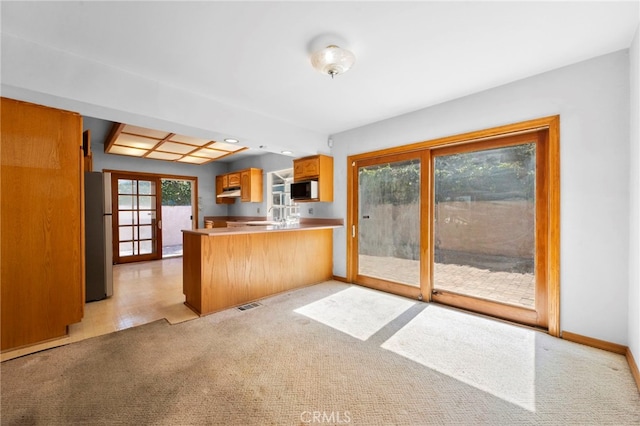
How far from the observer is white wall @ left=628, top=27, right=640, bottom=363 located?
6.20 ft

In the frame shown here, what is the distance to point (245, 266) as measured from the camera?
3.38m

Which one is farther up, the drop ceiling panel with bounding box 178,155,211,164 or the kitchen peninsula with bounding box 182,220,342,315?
the drop ceiling panel with bounding box 178,155,211,164

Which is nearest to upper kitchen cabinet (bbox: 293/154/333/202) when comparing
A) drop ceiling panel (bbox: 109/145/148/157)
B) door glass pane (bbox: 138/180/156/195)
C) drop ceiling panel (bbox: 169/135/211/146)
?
drop ceiling panel (bbox: 169/135/211/146)

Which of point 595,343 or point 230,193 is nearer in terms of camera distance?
point 595,343

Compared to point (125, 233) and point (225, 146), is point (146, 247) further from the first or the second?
point (225, 146)

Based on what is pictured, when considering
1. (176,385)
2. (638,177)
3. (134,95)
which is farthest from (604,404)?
(134,95)

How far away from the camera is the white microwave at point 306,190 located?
4.33m

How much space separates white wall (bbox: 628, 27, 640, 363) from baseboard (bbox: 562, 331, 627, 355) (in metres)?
0.10

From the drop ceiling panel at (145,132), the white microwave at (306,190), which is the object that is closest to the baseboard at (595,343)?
the white microwave at (306,190)

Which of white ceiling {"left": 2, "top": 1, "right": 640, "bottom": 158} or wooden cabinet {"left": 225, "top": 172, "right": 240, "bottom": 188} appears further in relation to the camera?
wooden cabinet {"left": 225, "top": 172, "right": 240, "bottom": 188}

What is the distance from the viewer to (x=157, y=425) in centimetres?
145

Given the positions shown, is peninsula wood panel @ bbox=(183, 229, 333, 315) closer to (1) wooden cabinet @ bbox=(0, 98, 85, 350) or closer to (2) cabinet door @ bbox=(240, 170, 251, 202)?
(1) wooden cabinet @ bbox=(0, 98, 85, 350)

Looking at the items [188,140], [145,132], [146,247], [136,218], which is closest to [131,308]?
[145,132]

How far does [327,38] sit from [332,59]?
16 cm
